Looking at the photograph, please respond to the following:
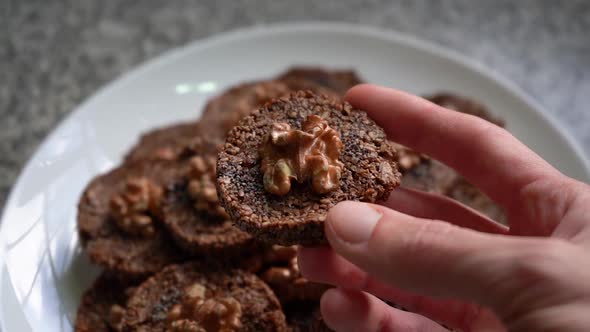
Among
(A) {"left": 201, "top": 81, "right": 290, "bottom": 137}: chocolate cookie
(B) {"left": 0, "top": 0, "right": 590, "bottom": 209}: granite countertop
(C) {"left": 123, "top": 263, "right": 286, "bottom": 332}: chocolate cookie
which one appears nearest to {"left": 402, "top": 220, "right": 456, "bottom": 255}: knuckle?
(C) {"left": 123, "top": 263, "right": 286, "bottom": 332}: chocolate cookie

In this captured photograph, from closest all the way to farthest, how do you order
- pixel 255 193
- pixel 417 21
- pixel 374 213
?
1. pixel 374 213
2. pixel 255 193
3. pixel 417 21

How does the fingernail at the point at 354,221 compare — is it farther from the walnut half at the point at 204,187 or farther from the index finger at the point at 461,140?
the walnut half at the point at 204,187

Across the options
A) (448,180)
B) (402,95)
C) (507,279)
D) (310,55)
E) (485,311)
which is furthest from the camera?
(310,55)

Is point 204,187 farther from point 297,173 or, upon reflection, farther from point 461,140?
point 461,140

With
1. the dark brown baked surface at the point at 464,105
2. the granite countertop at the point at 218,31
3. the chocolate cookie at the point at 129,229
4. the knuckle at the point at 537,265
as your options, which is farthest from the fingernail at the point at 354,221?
the granite countertop at the point at 218,31

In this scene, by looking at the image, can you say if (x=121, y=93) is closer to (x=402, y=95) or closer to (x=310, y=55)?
(x=310, y=55)

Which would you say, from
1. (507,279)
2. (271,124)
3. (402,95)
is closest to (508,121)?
(402,95)

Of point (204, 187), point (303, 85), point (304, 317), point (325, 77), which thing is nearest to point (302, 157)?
point (204, 187)
